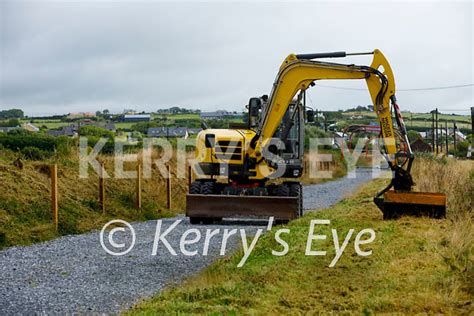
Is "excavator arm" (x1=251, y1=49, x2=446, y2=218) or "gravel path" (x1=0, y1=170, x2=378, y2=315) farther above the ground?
"excavator arm" (x1=251, y1=49, x2=446, y2=218)

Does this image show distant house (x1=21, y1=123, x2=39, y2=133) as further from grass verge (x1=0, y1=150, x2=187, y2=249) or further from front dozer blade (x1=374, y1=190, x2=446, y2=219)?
front dozer blade (x1=374, y1=190, x2=446, y2=219)

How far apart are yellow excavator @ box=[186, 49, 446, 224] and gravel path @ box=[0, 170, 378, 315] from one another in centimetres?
159

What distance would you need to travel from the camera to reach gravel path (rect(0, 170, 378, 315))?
30.9ft

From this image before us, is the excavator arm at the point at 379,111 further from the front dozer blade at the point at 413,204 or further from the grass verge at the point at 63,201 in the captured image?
the grass verge at the point at 63,201

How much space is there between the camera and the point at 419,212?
15.2m

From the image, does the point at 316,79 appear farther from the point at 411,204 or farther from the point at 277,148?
the point at 411,204

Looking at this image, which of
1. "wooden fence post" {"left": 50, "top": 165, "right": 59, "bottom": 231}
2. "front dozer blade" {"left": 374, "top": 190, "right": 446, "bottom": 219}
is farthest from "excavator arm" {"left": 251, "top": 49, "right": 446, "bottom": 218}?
"wooden fence post" {"left": 50, "top": 165, "right": 59, "bottom": 231}

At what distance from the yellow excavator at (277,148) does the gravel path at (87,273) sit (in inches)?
62.7

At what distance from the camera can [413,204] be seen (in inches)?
603

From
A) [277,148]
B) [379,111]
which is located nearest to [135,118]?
[277,148]

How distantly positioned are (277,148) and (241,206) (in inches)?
94.2

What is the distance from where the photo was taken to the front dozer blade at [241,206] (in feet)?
57.7

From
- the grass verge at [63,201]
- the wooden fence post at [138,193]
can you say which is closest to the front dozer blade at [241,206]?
the grass verge at [63,201]

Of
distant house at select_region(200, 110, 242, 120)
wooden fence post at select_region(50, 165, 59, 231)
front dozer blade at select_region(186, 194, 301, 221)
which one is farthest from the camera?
distant house at select_region(200, 110, 242, 120)
